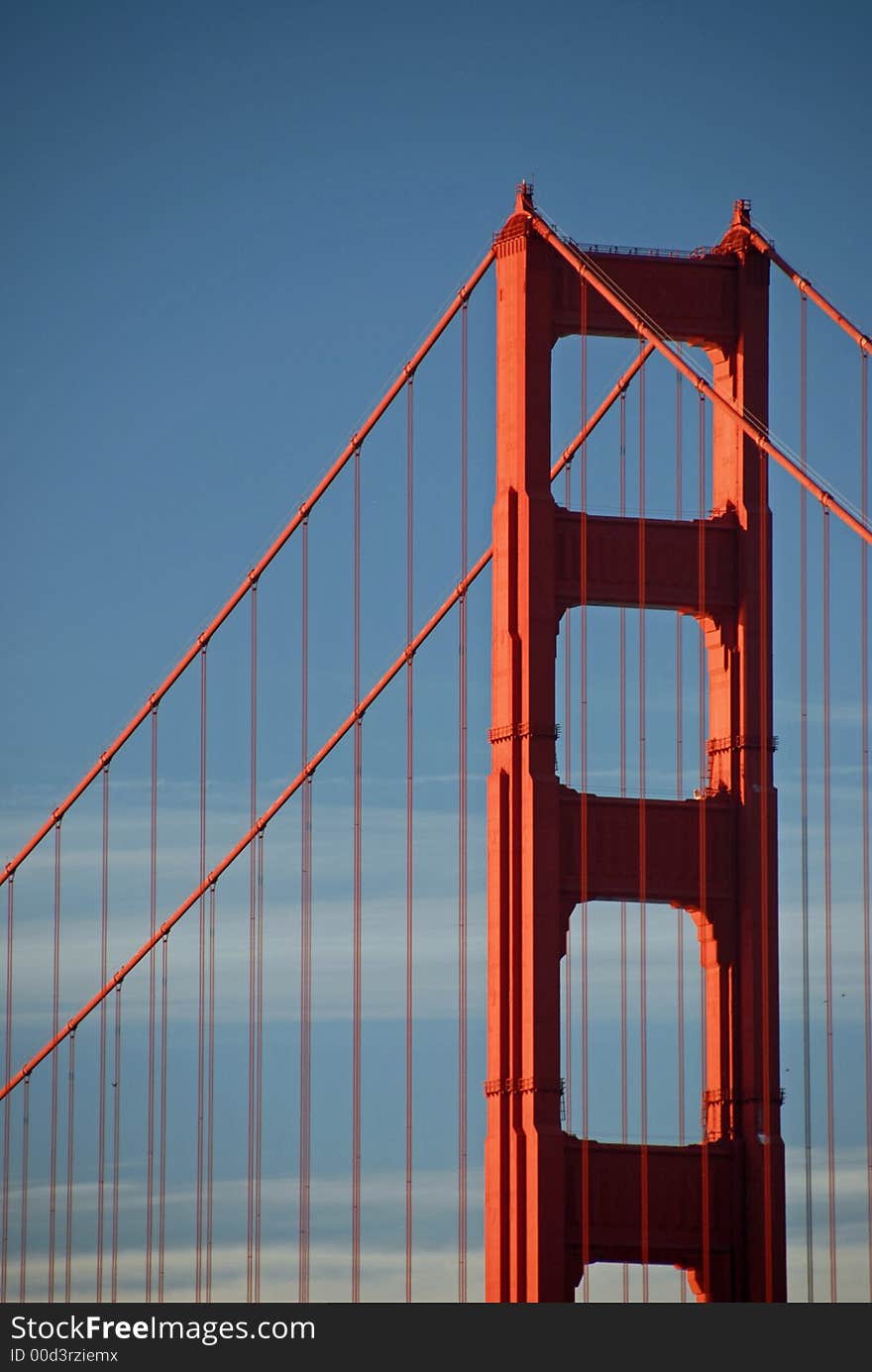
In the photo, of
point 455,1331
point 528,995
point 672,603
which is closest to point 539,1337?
point 455,1331

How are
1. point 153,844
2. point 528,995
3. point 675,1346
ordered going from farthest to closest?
point 153,844 < point 528,995 < point 675,1346

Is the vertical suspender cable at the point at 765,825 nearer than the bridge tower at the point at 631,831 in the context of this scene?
No

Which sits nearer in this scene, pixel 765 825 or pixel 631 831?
pixel 631 831

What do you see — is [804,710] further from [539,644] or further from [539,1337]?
[539,1337]

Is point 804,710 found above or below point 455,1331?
above
